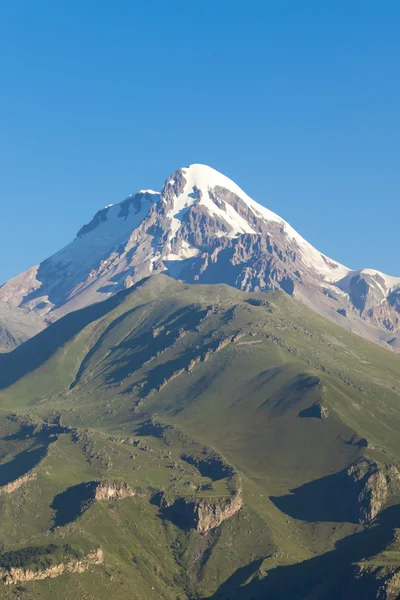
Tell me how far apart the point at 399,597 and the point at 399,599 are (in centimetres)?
127

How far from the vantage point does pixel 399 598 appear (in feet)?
480

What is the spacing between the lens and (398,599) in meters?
146

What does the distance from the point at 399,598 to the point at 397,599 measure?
134cm

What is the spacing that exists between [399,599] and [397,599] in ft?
5.97

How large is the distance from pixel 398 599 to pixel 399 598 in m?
0.24

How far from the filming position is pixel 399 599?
14575cm

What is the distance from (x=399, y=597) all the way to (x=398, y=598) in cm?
23

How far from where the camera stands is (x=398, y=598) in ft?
482

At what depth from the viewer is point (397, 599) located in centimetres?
14750

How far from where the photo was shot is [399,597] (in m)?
147

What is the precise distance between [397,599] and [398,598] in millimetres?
701

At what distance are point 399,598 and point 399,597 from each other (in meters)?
0.77
